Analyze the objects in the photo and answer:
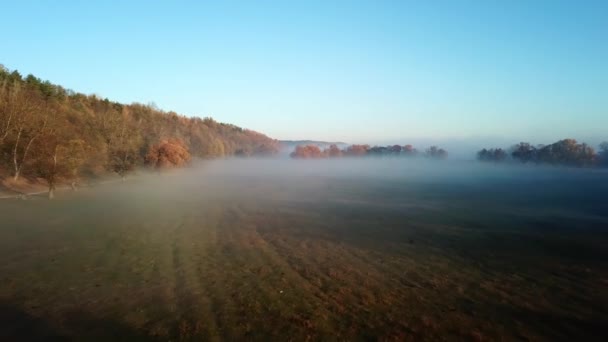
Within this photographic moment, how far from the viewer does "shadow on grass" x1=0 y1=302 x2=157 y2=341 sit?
39.4ft

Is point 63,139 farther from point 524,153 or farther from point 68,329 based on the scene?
point 524,153

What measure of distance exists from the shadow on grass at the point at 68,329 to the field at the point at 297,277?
0.22 ft

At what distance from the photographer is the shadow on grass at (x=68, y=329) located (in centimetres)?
1200

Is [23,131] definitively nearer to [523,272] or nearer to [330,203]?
[330,203]

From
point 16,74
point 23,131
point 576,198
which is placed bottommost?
point 576,198

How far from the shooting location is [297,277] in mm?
18281

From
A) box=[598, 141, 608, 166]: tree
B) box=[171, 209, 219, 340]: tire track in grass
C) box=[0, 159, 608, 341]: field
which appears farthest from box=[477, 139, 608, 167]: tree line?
box=[171, 209, 219, 340]: tire track in grass

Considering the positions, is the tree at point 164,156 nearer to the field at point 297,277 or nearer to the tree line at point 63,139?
the tree line at point 63,139

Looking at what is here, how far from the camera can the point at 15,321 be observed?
43.3 ft

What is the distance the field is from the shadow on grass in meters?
0.07

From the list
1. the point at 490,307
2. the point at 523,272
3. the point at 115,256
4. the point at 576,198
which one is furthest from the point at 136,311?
the point at 576,198

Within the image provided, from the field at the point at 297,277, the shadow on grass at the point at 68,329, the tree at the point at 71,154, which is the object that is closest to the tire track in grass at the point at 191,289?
the field at the point at 297,277

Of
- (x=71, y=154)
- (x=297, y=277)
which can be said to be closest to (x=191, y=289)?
(x=297, y=277)

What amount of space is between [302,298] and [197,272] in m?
6.65
